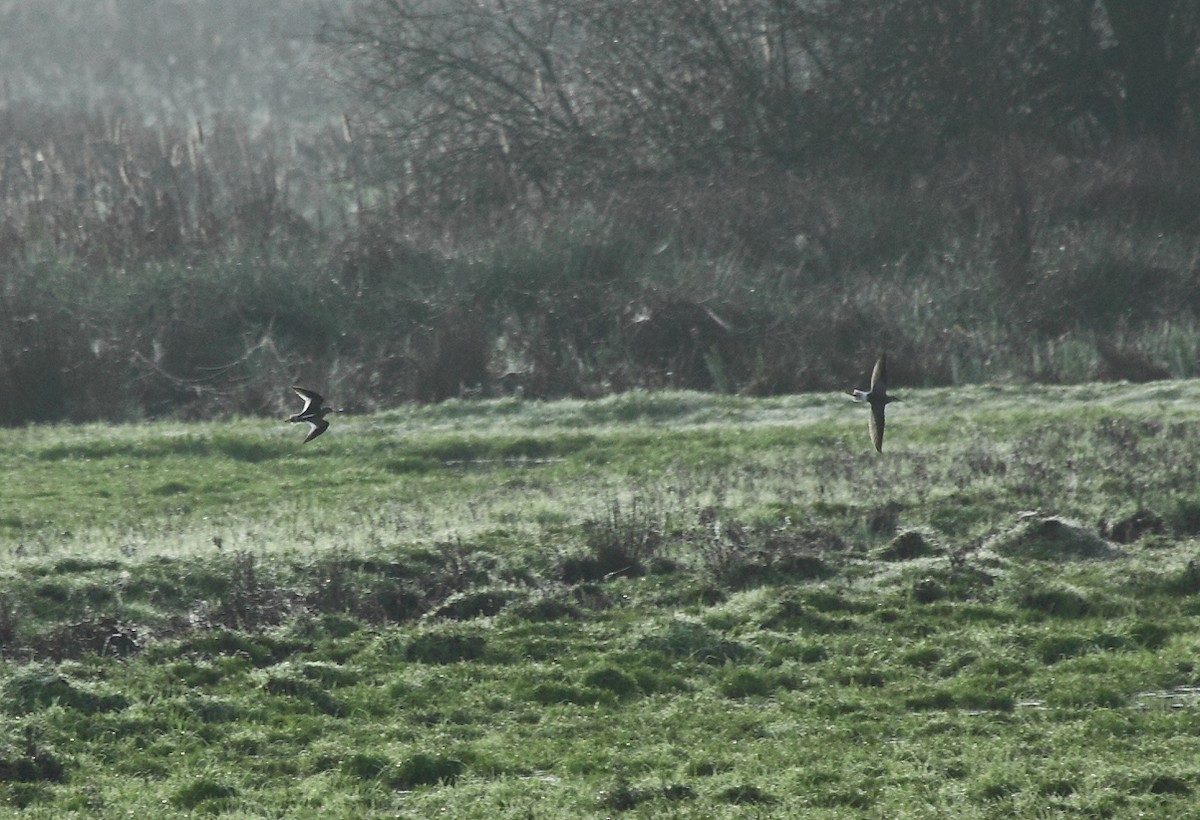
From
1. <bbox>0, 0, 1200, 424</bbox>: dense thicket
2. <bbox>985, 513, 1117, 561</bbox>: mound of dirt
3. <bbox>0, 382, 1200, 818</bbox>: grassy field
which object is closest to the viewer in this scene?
<bbox>0, 382, 1200, 818</bbox>: grassy field

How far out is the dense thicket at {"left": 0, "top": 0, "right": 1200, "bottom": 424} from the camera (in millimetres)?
24469

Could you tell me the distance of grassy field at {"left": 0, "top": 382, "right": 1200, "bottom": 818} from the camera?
920 centimetres

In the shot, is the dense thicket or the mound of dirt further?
the dense thicket

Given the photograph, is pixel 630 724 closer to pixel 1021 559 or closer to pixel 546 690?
pixel 546 690

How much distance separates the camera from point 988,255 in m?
27.4

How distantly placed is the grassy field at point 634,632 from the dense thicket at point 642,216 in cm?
595

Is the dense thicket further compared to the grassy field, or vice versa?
the dense thicket

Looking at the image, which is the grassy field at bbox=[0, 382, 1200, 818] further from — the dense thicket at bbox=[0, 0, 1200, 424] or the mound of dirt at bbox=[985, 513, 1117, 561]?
the dense thicket at bbox=[0, 0, 1200, 424]

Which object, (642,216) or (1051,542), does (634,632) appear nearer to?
(1051,542)

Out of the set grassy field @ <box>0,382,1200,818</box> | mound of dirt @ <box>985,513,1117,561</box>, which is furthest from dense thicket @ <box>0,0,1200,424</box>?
mound of dirt @ <box>985,513,1117,561</box>

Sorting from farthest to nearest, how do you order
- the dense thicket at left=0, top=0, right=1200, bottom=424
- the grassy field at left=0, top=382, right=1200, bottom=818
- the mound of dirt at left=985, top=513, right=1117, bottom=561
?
the dense thicket at left=0, top=0, right=1200, bottom=424 → the mound of dirt at left=985, top=513, right=1117, bottom=561 → the grassy field at left=0, top=382, right=1200, bottom=818

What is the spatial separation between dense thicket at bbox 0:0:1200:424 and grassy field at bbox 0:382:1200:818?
234 inches

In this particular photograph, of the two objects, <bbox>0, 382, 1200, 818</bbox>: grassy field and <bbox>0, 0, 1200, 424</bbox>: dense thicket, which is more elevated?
<bbox>0, 0, 1200, 424</bbox>: dense thicket

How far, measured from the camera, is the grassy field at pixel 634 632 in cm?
920
